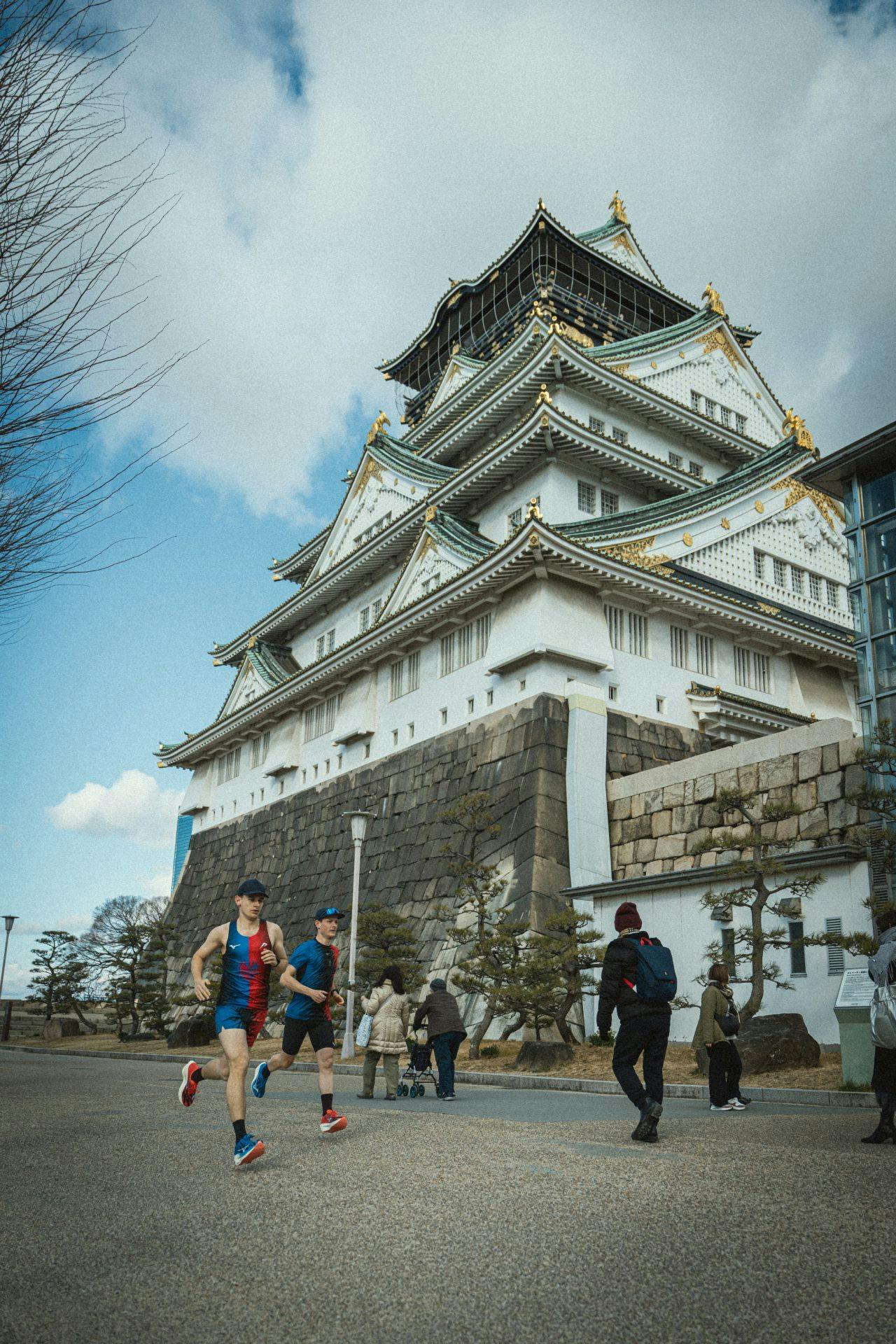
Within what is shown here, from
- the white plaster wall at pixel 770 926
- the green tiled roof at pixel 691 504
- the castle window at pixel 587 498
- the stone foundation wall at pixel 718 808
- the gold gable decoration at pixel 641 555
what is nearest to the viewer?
the white plaster wall at pixel 770 926

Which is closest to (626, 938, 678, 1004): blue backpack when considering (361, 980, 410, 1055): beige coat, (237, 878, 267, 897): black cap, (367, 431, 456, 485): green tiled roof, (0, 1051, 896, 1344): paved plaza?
(0, 1051, 896, 1344): paved plaza

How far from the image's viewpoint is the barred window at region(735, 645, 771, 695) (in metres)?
26.1

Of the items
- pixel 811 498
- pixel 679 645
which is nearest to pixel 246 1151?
pixel 679 645

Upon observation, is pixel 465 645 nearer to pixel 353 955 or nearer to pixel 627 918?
pixel 353 955

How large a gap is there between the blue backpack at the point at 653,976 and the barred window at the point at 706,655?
18.2 metres

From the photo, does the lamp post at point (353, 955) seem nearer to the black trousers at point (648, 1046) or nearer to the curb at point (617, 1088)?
the curb at point (617, 1088)

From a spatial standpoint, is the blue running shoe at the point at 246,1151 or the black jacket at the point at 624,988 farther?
the black jacket at the point at 624,988

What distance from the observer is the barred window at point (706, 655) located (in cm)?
2550

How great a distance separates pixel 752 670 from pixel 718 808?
35.5 ft

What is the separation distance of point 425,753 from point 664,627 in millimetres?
6631

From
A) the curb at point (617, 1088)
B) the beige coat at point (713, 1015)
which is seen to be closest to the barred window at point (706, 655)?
the curb at point (617, 1088)

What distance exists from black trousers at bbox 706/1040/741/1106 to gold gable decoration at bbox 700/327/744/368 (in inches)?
1080

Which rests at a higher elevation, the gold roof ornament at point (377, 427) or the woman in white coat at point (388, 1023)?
the gold roof ornament at point (377, 427)

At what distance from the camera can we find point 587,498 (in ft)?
94.4
